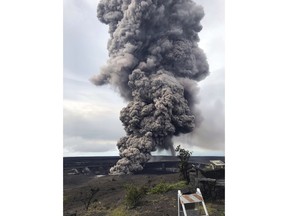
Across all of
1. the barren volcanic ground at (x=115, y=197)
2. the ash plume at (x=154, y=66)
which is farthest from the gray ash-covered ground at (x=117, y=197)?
the ash plume at (x=154, y=66)

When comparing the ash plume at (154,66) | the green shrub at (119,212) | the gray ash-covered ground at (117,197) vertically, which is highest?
the ash plume at (154,66)

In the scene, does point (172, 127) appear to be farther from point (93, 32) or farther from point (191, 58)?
point (93, 32)

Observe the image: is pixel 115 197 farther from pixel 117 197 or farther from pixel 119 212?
pixel 119 212

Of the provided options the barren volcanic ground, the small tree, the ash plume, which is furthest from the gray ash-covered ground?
the ash plume

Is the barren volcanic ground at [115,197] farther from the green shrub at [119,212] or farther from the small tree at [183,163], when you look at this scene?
the small tree at [183,163]

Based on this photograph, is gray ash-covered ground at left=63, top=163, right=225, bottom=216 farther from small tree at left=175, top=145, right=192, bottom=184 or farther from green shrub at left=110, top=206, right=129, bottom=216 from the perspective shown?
small tree at left=175, top=145, right=192, bottom=184

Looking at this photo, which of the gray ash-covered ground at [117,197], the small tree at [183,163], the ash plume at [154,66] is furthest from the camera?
the ash plume at [154,66]
